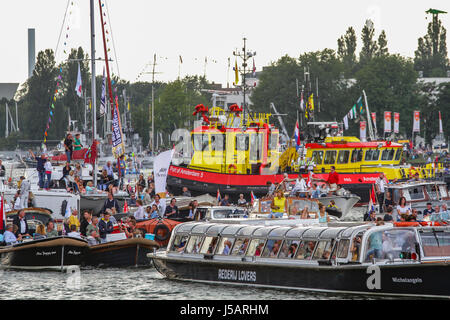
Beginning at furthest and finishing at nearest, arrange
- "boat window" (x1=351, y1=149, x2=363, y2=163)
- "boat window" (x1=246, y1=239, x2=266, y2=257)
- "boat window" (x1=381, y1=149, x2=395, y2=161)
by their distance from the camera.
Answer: "boat window" (x1=381, y1=149, x2=395, y2=161)
"boat window" (x1=351, y1=149, x2=363, y2=163)
"boat window" (x1=246, y1=239, x2=266, y2=257)

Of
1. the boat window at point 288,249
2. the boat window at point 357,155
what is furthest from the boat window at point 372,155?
the boat window at point 288,249

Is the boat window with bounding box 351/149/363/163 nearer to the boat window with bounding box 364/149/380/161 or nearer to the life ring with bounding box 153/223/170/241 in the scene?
the boat window with bounding box 364/149/380/161

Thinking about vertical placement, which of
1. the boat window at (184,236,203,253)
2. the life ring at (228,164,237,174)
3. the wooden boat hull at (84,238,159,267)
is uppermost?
the life ring at (228,164,237,174)

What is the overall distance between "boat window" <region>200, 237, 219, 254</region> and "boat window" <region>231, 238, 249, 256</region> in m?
0.71

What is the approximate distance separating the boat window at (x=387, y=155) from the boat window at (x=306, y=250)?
105 ft

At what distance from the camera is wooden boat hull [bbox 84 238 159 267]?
99.7 feet

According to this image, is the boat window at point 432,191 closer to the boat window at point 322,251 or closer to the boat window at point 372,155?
the boat window at point 372,155

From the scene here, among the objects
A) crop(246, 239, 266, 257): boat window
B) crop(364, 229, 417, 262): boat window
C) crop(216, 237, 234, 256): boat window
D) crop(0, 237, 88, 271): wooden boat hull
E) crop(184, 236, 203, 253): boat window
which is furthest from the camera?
crop(0, 237, 88, 271): wooden boat hull

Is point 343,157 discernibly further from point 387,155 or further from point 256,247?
point 256,247

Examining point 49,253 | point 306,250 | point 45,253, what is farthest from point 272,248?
point 45,253

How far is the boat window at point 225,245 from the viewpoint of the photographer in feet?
86.4

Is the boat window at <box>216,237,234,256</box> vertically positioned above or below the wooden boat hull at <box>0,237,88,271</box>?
above

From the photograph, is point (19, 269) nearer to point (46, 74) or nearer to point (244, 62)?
point (244, 62)

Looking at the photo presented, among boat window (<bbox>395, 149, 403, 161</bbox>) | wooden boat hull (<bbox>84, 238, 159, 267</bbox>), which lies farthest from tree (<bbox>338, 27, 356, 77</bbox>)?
wooden boat hull (<bbox>84, 238, 159, 267</bbox>)
